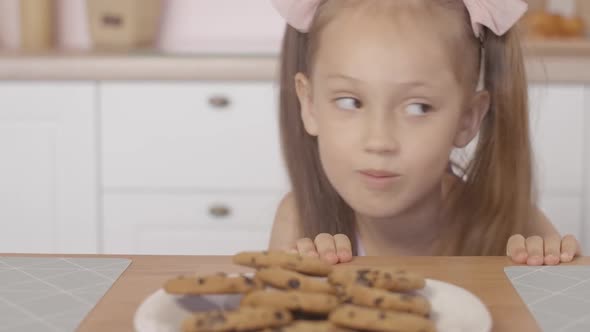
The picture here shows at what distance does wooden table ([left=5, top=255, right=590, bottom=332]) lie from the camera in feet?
2.12

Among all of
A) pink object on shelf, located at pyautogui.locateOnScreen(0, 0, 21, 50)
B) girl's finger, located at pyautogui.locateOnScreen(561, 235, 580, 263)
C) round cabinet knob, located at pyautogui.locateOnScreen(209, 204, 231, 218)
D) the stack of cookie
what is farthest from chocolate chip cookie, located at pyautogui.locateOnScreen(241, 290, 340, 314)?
pink object on shelf, located at pyautogui.locateOnScreen(0, 0, 21, 50)

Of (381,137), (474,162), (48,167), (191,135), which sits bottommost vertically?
(48,167)

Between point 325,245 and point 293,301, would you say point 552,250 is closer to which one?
point 325,245

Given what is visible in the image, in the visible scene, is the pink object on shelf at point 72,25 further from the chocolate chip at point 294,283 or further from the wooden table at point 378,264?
the chocolate chip at point 294,283

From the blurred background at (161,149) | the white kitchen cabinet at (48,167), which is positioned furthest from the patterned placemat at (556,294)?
the white kitchen cabinet at (48,167)

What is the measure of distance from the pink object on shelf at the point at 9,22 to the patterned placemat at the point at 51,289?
2.14 metres

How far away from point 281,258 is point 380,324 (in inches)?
5.2

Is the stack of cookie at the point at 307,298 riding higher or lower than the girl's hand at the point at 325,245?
higher

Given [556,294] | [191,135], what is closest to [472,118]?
[556,294]

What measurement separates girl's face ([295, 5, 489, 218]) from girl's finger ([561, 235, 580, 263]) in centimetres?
27

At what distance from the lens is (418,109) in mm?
1209

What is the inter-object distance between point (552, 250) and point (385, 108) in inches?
12.7

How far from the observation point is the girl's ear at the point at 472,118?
4.45 ft

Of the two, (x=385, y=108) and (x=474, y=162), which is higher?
(x=385, y=108)
